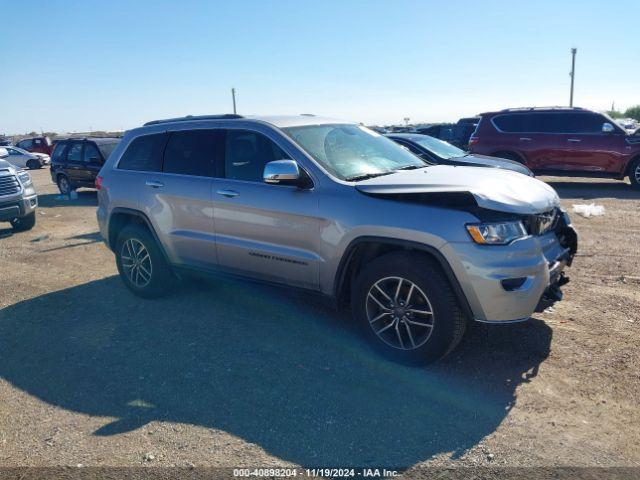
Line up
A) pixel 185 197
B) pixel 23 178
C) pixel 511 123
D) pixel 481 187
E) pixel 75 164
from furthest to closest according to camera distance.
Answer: pixel 75 164 < pixel 511 123 < pixel 23 178 < pixel 185 197 < pixel 481 187

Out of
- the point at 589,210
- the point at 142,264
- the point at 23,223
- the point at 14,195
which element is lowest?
the point at 589,210

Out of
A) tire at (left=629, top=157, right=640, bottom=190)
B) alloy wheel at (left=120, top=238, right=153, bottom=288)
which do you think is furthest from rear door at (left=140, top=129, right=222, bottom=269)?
tire at (left=629, top=157, right=640, bottom=190)

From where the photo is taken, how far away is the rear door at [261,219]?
4.20 meters

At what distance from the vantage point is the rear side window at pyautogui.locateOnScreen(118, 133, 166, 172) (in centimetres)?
543

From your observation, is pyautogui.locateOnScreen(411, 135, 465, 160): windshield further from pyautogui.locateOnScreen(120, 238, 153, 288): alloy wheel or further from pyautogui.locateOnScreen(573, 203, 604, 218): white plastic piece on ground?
pyautogui.locateOnScreen(120, 238, 153, 288): alloy wheel

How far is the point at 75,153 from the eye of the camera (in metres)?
14.4

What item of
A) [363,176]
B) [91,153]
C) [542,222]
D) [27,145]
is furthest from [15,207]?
[27,145]

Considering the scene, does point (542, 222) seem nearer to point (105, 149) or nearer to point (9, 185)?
point (9, 185)

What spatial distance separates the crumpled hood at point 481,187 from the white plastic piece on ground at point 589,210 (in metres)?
5.81

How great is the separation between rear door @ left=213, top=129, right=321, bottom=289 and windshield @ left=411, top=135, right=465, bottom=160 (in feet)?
18.7

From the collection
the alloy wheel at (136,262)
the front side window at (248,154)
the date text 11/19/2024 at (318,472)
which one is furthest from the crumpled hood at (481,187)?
the alloy wheel at (136,262)

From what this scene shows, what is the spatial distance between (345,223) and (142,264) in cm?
269

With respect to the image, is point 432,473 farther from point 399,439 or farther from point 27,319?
point 27,319

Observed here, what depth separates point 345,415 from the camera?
10.9ft
